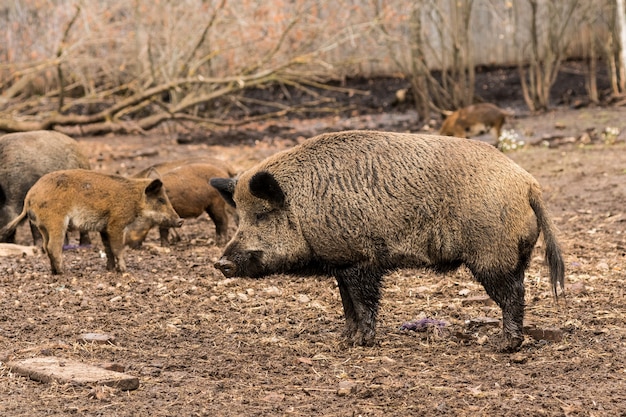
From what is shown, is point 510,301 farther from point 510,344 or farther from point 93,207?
point 93,207

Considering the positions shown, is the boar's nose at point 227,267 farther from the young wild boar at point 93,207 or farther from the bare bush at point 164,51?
the bare bush at point 164,51

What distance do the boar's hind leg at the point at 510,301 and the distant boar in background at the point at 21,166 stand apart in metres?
5.44

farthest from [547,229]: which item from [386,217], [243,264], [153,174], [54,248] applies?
[153,174]

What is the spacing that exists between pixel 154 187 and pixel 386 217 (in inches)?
132

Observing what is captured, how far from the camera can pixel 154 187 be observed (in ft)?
28.2

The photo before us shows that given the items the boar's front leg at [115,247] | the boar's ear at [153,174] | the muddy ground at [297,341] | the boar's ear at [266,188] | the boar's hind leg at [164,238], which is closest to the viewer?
the muddy ground at [297,341]

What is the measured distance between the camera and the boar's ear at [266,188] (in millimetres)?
5893

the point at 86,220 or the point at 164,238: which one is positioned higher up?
the point at 86,220

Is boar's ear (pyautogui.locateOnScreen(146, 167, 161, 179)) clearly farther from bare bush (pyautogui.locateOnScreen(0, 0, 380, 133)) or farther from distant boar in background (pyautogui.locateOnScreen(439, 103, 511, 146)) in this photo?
distant boar in background (pyautogui.locateOnScreen(439, 103, 511, 146))

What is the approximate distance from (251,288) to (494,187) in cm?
273

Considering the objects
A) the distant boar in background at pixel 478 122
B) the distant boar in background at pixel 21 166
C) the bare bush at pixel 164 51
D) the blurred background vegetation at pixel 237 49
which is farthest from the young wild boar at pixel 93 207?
the distant boar in background at pixel 478 122

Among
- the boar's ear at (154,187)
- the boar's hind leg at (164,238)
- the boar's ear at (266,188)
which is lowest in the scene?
the boar's hind leg at (164,238)

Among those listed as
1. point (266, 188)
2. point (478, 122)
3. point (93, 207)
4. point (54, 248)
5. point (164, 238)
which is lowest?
point (478, 122)

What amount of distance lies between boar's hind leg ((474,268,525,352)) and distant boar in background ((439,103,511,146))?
10.2 m
